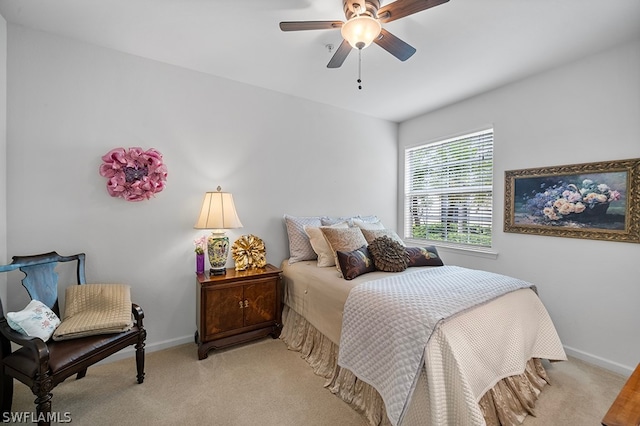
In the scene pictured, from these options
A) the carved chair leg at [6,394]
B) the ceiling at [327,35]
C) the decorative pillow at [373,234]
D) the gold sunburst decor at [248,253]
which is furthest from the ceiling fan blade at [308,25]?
the carved chair leg at [6,394]

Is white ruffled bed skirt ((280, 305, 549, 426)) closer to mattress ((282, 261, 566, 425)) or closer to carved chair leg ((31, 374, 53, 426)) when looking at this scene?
mattress ((282, 261, 566, 425))

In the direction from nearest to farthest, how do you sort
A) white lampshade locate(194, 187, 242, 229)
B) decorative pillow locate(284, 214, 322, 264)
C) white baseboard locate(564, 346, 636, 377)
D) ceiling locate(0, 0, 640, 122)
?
ceiling locate(0, 0, 640, 122), white baseboard locate(564, 346, 636, 377), white lampshade locate(194, 187, 242, 229), decorative pillow locate(284, 214, 322, 264)

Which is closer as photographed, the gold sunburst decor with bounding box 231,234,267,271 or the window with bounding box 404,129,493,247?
the gold sunburst decor with bounding box 231,234,267,271

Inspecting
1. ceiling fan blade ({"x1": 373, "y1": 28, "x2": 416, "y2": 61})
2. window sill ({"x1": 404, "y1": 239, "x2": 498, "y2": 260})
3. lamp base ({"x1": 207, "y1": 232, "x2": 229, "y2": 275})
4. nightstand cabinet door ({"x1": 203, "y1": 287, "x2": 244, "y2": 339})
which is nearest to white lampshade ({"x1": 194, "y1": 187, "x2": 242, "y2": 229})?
lamp base ({"x1": 207, "y1": 232, "x2": 229, "y2": 275})

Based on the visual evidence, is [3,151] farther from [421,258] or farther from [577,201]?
[577,201]

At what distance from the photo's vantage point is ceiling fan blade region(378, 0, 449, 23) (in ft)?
4.58

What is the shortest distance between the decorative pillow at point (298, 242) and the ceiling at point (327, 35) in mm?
1481

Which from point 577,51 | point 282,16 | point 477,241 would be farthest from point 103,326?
point 577,51

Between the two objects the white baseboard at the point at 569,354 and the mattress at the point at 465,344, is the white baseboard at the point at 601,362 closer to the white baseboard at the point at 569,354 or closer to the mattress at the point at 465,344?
the white baseboard at the point at 569,354

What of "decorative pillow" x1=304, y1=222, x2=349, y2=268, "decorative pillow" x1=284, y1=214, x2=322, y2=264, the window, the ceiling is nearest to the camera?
the ceiling

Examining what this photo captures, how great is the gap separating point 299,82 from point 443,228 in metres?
2.55

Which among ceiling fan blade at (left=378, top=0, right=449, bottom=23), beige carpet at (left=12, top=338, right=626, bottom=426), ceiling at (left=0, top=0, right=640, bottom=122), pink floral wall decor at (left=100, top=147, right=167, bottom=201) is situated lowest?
beige carpet at (left=12, top=338, right=626, bottom=426)

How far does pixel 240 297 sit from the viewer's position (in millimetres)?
2426

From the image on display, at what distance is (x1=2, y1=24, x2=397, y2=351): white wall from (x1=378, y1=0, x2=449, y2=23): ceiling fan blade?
1.73 metres
